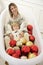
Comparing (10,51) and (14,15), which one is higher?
→ (14,15)

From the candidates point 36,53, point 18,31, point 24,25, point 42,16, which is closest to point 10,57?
point 36,53

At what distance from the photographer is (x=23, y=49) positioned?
180 cm

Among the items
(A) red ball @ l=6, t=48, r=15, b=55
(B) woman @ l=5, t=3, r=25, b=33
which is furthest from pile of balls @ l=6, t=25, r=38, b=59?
(B) woman @ l=5, t=3, r=25, b=33

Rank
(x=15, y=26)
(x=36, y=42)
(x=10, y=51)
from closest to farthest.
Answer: (x=10, y=51), (x=36, y=42), (x=15, y=26)

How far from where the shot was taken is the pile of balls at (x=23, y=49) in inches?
69.6

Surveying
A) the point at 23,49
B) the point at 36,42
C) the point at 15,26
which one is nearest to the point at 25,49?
the point at 23,49

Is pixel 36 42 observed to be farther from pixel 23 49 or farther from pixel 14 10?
pixel 14 10

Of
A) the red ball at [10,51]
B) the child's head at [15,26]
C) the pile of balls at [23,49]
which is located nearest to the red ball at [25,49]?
the pile of balls at [23,49]

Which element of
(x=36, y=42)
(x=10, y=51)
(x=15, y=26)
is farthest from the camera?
(x=15, y=26)

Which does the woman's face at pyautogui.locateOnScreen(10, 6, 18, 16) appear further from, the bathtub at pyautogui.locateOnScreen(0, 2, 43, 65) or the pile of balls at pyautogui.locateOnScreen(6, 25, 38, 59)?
the pile of balls at pyautogui.locateOnScreen(6, 25, 38, 59)

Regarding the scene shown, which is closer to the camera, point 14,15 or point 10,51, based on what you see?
point 10,51

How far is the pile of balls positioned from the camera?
177 centimetres

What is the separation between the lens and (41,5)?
264 cm

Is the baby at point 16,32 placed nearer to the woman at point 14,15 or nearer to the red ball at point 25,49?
the woman at point 14,15
